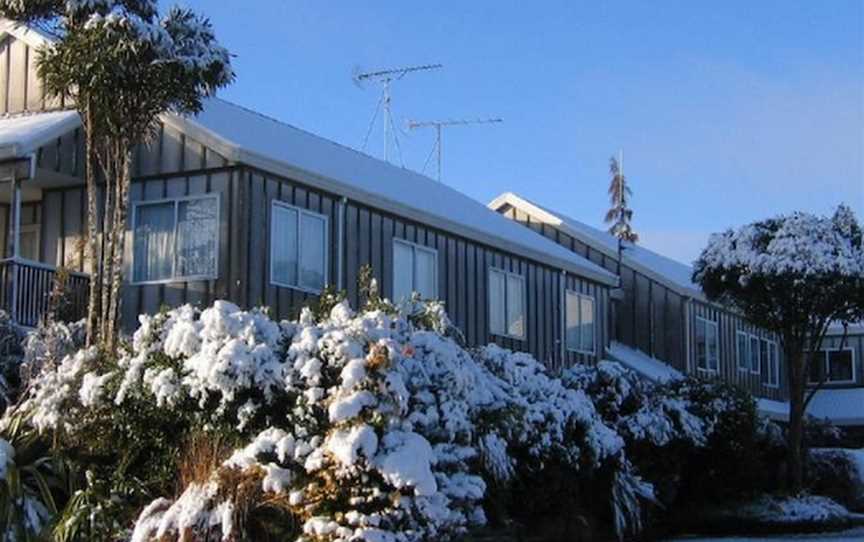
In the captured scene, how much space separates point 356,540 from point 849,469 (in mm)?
16275

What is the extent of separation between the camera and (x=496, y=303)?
23.3m

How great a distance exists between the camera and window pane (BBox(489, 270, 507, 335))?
2314 cm

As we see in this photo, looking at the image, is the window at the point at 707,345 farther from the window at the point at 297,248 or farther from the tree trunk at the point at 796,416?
the window at the point at 297,248

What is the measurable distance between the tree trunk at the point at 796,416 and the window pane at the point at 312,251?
891 cm

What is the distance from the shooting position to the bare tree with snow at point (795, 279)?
71.6 feet

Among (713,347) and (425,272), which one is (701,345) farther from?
(425,272)

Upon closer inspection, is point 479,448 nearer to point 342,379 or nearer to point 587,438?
point 342,379

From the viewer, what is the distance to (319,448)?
1045 cm

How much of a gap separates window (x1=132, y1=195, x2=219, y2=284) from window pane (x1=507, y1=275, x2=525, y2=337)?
7799 millimetres

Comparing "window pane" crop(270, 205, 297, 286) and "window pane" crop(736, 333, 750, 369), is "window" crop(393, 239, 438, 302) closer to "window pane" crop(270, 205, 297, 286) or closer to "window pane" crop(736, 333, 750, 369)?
"window pane" crop(270, 205, 297, 286)

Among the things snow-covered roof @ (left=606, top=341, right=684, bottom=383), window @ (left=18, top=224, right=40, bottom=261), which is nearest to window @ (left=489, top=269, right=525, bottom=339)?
snow-covered roof @ (left=606, top=341, right=684, bottom=383)

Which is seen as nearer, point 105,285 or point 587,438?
point 587,438

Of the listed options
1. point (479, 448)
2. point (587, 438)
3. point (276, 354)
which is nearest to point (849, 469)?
point (587, 438)

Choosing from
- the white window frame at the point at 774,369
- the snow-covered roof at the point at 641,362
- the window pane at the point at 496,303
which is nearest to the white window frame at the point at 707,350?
the snow-covered roof at the point at 641,362
